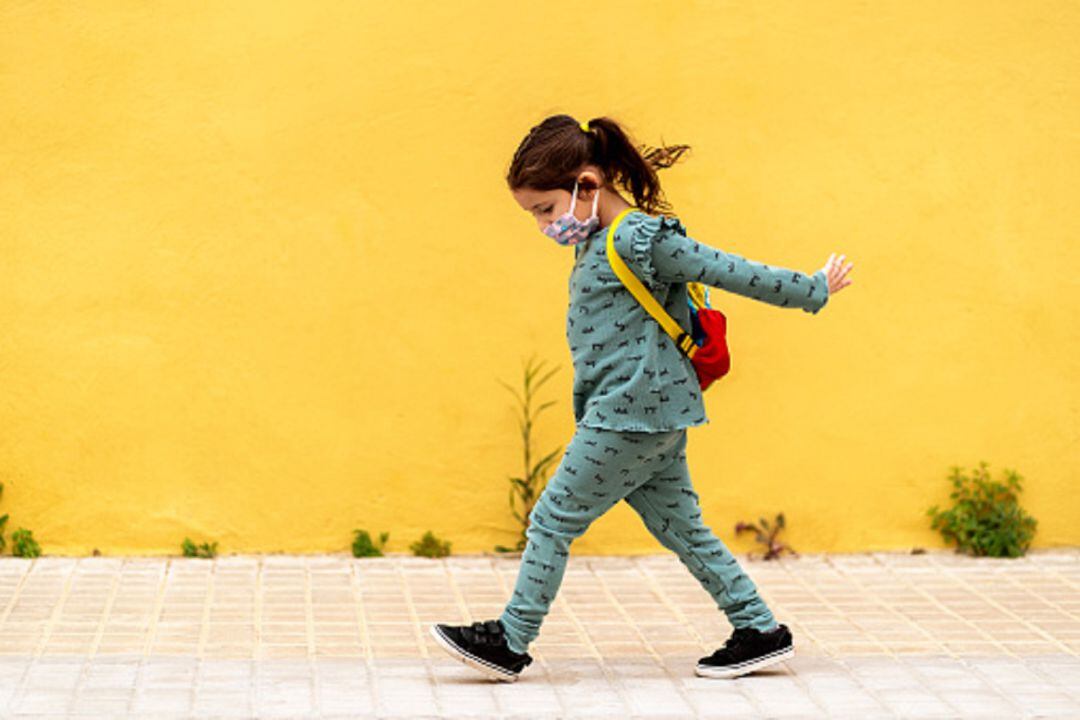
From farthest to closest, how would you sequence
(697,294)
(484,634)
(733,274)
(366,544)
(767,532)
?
(767,532) < (366,544) < (697,294) < (484,634) < (733,274)

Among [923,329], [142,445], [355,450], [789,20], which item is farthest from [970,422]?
[142,445]

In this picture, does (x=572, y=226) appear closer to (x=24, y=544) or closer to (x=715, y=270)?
(x=715, y=270)

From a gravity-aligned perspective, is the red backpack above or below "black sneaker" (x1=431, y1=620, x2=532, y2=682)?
above

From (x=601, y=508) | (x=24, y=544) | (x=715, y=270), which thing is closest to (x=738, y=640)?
(x=601, y=508)

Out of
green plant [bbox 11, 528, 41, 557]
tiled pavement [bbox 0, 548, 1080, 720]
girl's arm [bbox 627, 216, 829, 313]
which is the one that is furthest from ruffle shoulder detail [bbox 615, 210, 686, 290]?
green plant [bbox 11, 528, 41, 557]

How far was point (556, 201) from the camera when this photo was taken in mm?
4777

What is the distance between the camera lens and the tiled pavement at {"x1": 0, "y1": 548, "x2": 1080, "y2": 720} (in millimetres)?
4742

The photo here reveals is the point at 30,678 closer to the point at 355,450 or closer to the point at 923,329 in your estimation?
the point at 355,450

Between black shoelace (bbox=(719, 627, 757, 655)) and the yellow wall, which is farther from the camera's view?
A: the yellow wall

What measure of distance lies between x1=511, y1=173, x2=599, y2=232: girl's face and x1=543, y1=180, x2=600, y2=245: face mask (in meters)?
0.01

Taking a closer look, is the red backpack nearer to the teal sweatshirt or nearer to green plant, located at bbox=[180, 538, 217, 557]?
the teal sweatshirt

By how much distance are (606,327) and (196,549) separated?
83.6 inches

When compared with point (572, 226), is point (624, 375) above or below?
below

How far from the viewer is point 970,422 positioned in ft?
21.2
